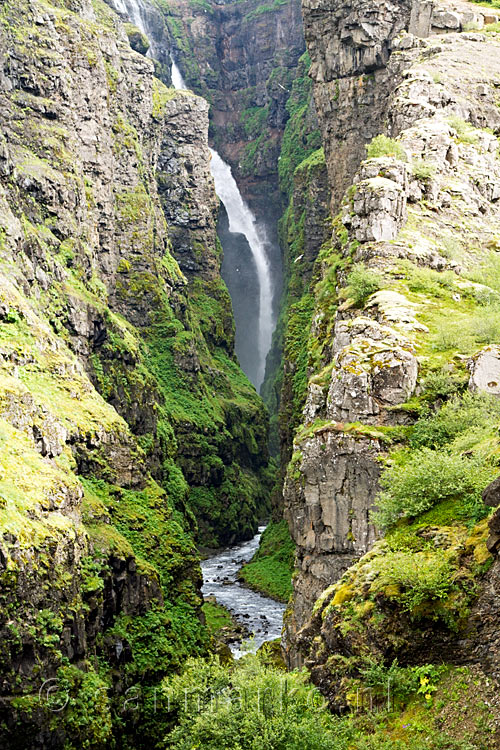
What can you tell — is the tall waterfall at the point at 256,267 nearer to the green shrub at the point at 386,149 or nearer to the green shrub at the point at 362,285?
the green shrub at the point at 386,149

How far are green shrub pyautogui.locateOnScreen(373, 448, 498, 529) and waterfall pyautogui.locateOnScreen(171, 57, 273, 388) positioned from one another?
125482mm

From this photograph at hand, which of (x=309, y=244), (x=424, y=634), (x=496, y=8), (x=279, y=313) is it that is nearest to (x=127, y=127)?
(x=309, y=244)

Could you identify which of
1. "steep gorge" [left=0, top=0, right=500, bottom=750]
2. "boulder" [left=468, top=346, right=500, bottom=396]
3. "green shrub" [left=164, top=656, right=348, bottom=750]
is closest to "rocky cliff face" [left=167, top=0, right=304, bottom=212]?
"steep gorge" [left=0, top=0, right=500, bottom=750]

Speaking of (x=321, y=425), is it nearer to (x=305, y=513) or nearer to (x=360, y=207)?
(x=305, y=513)

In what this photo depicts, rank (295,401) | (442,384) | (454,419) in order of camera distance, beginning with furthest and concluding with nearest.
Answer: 1. (295,401)
2. (442,384)
3. (454,419)

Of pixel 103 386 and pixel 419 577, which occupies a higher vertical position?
pixel 103 386

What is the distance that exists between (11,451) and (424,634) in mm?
23294

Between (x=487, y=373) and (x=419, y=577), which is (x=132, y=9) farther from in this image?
(x=419, y=577)

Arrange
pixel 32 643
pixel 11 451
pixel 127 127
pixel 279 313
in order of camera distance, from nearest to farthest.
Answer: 1. pixel 32 643
2. pixel 11 451
3. pixel 127 127
4. pixel 279 313

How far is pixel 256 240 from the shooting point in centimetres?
14812

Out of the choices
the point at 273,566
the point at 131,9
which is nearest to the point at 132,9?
the point at 131,9

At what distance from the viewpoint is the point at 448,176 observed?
4125 centimetres

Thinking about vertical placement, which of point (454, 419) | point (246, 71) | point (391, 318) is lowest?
point (454, 419)

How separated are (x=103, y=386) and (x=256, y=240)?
90.9 m
